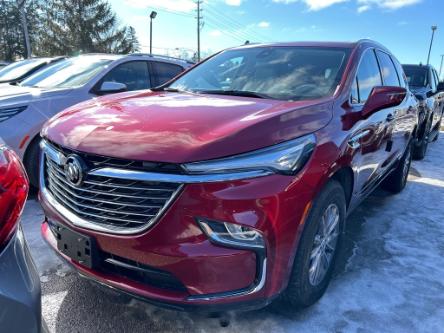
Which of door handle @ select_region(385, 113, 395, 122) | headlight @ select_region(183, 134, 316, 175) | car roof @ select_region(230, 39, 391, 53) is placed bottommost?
door handle @ select_region(385, 113, 395, 122)

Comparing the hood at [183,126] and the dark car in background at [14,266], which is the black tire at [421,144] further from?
the dark car in background at [14,266]

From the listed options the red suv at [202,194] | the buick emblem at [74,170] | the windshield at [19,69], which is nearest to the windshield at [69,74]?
the windshield at [19,69]

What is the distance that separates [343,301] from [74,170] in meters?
1.90

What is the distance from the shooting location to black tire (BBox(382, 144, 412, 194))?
15.9 feet

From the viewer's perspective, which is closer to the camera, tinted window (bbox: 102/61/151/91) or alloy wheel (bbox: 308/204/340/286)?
alloy wheel (bbox: 308/204/340/286)

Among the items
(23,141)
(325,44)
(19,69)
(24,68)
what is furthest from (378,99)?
(19,69)

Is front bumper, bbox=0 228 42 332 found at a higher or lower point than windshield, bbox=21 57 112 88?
lower

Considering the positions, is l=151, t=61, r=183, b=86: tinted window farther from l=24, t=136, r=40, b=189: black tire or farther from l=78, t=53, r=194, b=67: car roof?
l=24, t=136, r=40, b=189: black tire

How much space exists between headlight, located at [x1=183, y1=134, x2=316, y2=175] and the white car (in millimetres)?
3034

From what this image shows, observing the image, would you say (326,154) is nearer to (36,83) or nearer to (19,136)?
(19,136)

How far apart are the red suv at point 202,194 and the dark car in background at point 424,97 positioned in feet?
15.2

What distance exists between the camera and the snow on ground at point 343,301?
2.30 meters

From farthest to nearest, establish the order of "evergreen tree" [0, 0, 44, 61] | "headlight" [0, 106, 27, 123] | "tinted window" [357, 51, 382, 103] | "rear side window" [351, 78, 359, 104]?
"evergreen tree" [0, 0, 44, 61] → "headlight" [0, 106, 27, 123] → "tinted window" [357, 51, 382, 103] → "rear side window" [351, 78, 359, 104]

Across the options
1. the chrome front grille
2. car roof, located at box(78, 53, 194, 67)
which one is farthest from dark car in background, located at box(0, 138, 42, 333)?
car roof, located at box(78, 53, 194, 67)
